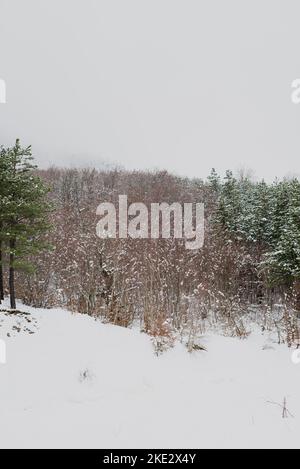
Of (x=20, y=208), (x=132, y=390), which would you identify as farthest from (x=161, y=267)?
(x=132, y=390)

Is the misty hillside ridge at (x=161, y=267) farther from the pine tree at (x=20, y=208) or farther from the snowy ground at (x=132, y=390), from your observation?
the snowy ground at (x=132, y=390)

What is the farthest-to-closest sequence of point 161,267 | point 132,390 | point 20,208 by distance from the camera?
point 161,267 → point 20,208 → point 132,390

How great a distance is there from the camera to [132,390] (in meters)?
7.47

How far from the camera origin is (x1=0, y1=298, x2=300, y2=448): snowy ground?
18.5 ft

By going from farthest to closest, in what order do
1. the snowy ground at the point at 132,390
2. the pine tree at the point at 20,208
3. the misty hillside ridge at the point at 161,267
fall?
the misty hillside ridge at the point at 161,267 → the pine tree at the point at 20,208 → the snowy ground at the point at 132,390

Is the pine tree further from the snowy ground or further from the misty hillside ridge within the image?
the snowy ground

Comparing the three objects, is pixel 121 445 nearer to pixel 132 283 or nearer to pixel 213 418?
pixel 213 418

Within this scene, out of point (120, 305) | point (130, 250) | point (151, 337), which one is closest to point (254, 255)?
point (130, 250)

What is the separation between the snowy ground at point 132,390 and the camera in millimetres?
5641

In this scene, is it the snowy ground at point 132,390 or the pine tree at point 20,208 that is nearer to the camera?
the snowy ground at point 132,390

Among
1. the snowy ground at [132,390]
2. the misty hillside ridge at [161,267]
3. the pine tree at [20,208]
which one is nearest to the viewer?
the snowy ground at [132,390]

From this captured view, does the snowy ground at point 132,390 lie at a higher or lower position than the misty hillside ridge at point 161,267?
lower

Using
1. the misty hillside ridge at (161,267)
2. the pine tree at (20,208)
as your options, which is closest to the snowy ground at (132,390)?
the misty hillside ridge at (161,267)

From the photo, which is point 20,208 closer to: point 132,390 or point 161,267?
point 132,390
